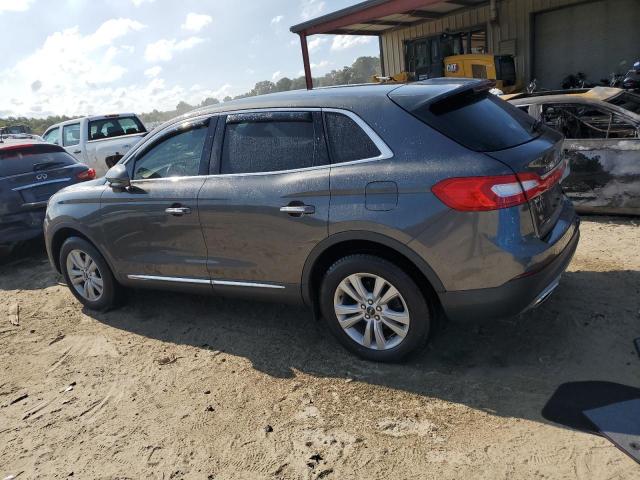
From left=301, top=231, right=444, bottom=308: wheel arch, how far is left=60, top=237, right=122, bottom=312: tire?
2128 millimetres

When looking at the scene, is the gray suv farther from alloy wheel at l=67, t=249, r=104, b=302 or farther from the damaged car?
the damaged car

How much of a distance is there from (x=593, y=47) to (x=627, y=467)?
13.4m

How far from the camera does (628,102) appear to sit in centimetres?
622

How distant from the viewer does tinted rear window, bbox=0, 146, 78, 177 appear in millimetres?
6617

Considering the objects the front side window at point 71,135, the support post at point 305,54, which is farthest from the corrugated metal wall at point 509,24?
the front side window at point 71,135

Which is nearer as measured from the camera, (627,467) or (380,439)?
(627,467)

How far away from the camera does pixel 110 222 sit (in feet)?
14.3

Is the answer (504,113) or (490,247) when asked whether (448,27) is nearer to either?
(504,113)

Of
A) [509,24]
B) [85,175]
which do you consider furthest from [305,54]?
[85,175]

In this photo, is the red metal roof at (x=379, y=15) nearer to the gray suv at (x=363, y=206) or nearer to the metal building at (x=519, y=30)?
the metal building at (x=519, y=30)

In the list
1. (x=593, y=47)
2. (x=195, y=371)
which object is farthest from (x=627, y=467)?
(x=593, y=47)

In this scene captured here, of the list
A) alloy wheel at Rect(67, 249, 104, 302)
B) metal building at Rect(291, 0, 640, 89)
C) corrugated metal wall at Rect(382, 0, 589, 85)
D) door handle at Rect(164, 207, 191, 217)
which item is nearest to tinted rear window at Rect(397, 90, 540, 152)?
door handle at Rect(164, 207, 191, 217)

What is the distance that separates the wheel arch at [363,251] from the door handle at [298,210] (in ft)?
0.70

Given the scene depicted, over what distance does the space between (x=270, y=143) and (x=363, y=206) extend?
90 centimetres
